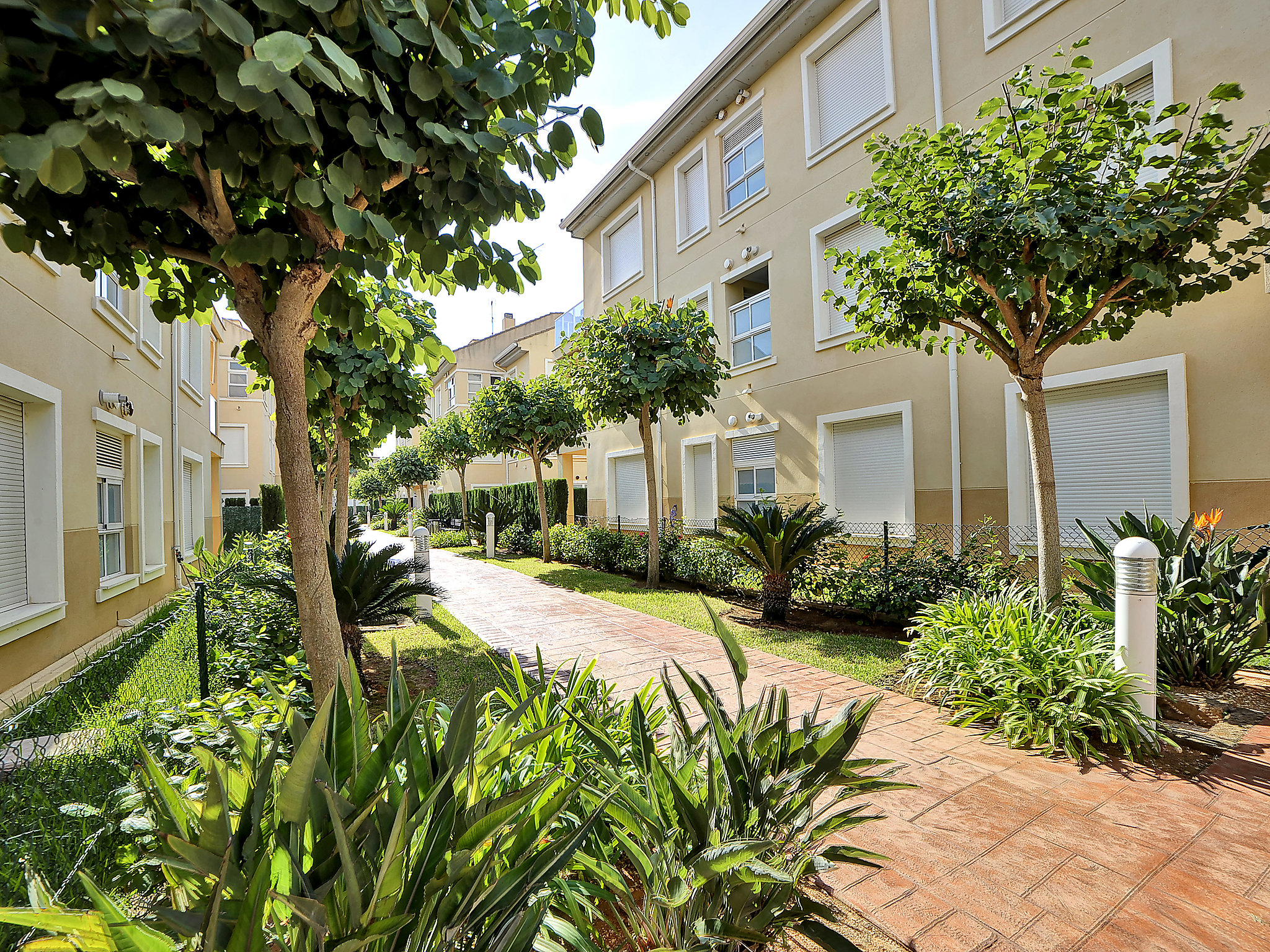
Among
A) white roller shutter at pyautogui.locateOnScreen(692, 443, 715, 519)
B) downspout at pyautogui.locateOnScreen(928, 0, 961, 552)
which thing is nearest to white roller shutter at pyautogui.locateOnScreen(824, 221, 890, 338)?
downspout at pyautogui.locateOnScreen(928, 0, 961, 552)

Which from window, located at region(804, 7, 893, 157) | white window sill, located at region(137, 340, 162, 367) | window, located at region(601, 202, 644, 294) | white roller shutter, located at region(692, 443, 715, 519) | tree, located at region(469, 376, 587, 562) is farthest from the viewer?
tree, located at region(469, 376, 587, 562)

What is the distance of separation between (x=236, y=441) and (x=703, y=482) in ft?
69.8

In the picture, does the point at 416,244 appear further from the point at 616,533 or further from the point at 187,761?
the point at 616,533

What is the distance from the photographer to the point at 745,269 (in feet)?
38.5

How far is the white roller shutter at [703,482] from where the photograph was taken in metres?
12.9

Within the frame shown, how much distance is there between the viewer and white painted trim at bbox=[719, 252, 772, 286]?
11.3 metres

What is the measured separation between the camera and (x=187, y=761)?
2.50 meters

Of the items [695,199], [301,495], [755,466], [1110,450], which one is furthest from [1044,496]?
[695,199]

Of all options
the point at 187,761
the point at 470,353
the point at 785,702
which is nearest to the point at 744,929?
the point at 785,702

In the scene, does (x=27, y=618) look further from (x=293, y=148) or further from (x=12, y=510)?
(x=293, y=148)

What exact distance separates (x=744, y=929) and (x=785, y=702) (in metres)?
0.68

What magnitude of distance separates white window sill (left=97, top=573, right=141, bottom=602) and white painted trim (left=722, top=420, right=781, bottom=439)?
9682mm

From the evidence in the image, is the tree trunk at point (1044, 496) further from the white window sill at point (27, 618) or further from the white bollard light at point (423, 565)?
the white window sill at point (27, 618)

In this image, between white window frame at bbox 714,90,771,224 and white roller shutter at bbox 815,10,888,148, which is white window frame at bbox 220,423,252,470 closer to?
white window frame at bbox 714,90,771,224
